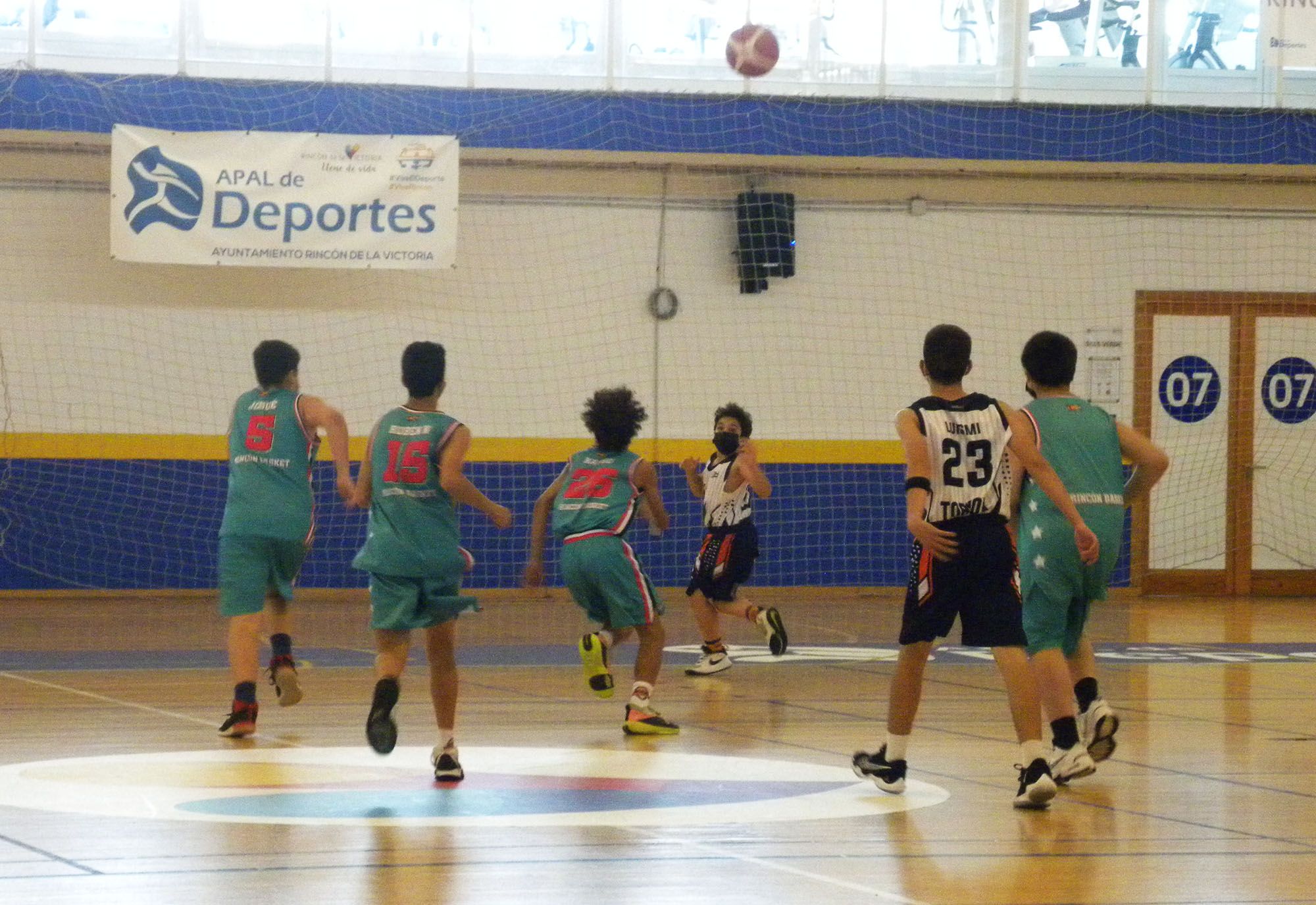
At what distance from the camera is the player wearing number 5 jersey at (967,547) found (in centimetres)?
537

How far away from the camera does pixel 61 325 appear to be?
13.6 metres

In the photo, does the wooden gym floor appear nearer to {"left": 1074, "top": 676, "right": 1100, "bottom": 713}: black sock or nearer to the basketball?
{"left": 1074, "top": 676, "right": 1100, "bottom": 713}: black sock

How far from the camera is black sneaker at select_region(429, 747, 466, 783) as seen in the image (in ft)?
18.7

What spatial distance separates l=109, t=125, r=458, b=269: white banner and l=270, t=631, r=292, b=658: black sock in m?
6.35

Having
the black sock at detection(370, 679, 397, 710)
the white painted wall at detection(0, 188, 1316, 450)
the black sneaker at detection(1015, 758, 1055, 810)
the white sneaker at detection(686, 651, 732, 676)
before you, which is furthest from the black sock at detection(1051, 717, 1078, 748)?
the white painted wall at detection(0, 188, 1316, 450)

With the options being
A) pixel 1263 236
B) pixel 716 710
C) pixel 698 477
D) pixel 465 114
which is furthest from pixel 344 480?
pixel 1263 236

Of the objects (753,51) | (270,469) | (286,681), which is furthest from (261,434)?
(753,51)

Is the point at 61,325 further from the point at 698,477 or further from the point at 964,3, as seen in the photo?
the point at 964,3

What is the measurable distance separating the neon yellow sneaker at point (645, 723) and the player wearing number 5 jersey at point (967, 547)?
1.85m

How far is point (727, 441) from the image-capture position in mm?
9648

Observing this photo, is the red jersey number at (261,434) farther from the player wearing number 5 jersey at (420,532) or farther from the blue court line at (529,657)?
the blue court line at (529,657)

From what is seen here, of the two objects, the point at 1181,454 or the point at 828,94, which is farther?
the point at 1181,454

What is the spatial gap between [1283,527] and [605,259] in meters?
6.58

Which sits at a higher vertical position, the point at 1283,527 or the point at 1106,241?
the point at 1106,241
